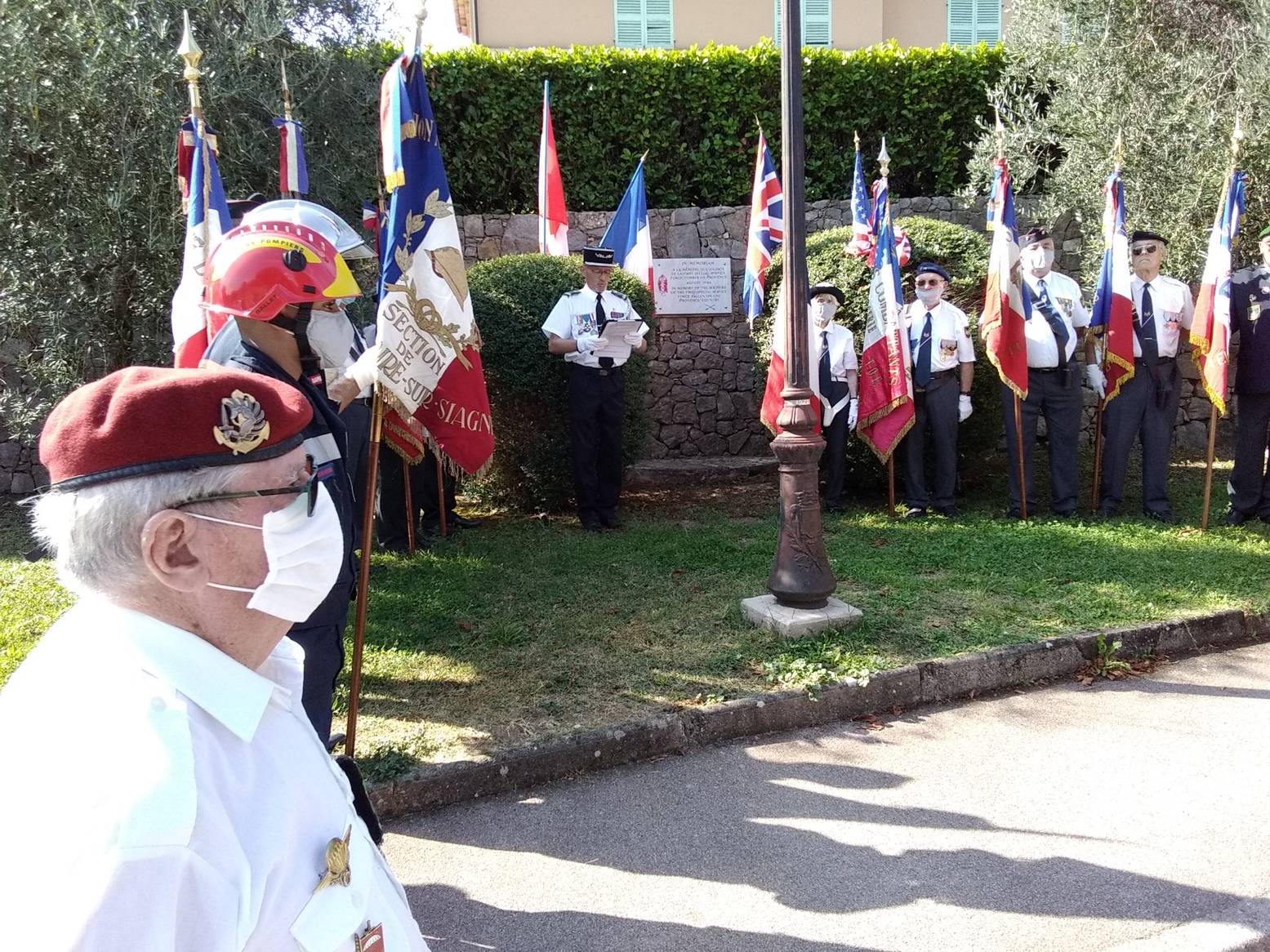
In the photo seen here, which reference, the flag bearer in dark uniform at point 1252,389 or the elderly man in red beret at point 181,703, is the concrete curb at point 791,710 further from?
the flag bearer in dark uniform at point 1252,389

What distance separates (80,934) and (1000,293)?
8.67 metres

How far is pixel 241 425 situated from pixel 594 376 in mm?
7020

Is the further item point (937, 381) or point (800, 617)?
point (937, 381)

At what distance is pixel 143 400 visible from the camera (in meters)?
1.33

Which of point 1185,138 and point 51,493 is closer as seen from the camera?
point 51,493

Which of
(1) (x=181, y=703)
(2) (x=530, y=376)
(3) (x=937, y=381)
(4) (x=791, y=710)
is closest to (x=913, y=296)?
(3) (x=937, y=381)

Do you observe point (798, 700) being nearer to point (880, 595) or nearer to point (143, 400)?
point (880, 595)

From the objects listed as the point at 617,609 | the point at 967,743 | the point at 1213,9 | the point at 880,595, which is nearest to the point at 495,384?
the point at 617,609

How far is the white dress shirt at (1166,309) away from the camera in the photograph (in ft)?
28.0

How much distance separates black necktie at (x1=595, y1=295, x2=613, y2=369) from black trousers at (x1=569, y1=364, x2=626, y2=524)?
76mm

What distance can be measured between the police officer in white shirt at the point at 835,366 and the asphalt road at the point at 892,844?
179 inches

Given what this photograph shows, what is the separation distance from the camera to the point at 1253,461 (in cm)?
845

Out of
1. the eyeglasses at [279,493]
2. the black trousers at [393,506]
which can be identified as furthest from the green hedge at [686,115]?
the eyeglasses at [279,493]

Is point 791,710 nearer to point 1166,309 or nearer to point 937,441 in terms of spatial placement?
point 937,441
